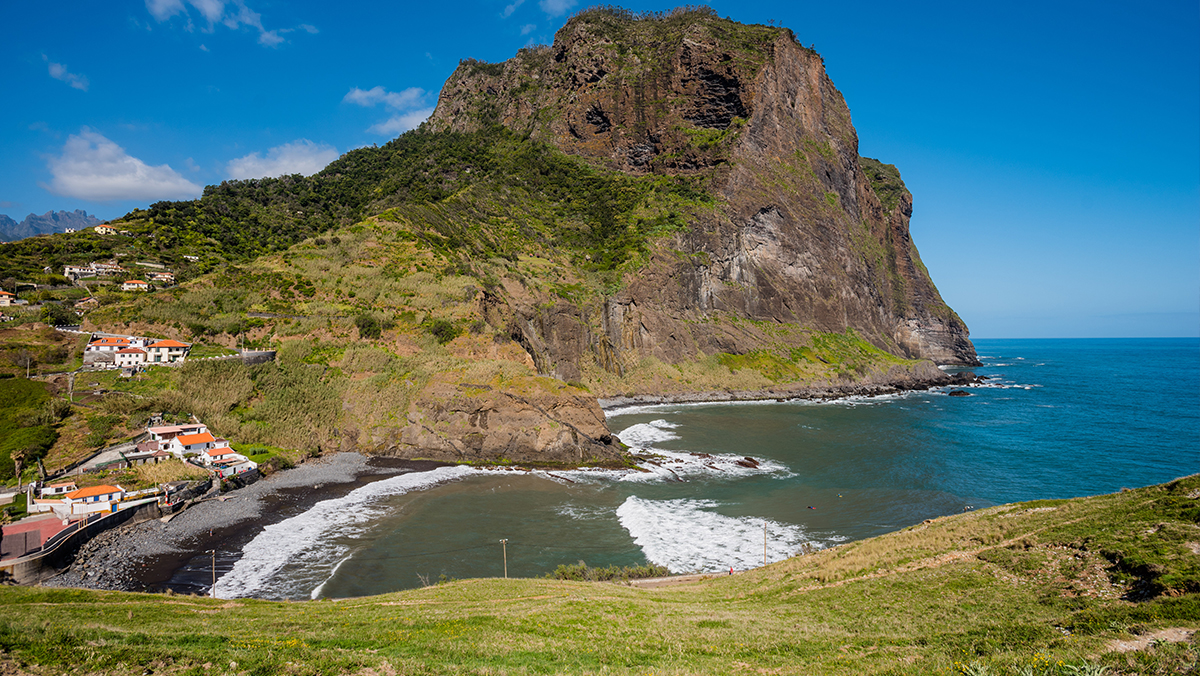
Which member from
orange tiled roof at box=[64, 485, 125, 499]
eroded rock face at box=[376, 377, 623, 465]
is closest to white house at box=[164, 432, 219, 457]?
orange tiled roof at box=[64, 485, 125, 499]

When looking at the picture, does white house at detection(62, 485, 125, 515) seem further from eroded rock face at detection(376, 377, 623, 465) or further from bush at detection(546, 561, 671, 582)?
bush at detection(546, 561, 671, 582)

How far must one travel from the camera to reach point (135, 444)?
34.1 metres

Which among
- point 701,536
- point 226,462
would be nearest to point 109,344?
point 226,462

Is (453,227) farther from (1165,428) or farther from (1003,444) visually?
(1165,428)

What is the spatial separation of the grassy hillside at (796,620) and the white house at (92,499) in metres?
13.0

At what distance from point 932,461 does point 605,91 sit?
10737cm

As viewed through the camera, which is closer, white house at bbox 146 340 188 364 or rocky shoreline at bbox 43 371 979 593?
rocky shoreline at bbox 43 371 979 593

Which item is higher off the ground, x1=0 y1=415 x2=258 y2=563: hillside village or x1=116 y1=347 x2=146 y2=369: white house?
x1=116 y1=347 x2=146 y2=369: white house

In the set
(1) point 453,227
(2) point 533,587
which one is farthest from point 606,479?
(1) point 453,227

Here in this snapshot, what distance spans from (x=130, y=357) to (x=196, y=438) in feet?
45.8

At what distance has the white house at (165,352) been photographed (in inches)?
1722

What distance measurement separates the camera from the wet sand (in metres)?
22.9

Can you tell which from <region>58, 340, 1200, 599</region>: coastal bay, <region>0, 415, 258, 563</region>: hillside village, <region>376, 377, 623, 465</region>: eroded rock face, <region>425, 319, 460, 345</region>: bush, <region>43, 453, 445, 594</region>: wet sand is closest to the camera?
<region>43, 453, 445, 594</region>: wet sand

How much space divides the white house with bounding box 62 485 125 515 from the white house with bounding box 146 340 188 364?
19128 millimetres
